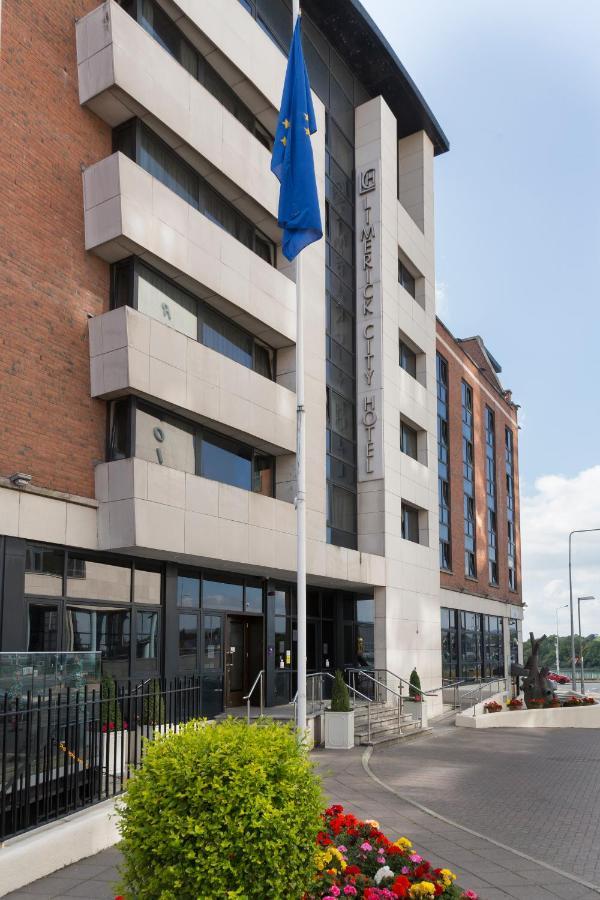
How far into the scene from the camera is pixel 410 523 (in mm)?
33594

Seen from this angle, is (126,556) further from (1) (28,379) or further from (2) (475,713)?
(2) (475,713)

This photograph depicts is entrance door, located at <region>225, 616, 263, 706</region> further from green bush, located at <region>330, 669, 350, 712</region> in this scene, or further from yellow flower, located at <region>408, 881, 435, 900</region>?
yellow flower, located at <region>408, 881, 435, 900</region>

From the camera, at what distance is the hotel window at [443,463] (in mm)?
41000

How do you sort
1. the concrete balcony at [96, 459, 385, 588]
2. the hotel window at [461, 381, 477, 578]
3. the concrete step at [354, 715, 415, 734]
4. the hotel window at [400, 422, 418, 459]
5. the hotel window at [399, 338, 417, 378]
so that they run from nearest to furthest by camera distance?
the concrete balcony at [96, 459, 385, 588] → the concrete step at [354, 715, 415, 734] → the hotel window at [400, 422, 418, 459] → the hotel window at [399, 338, 417, 378] → the hotel window at [461, 381, 477, 578]

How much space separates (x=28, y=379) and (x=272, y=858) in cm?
1226

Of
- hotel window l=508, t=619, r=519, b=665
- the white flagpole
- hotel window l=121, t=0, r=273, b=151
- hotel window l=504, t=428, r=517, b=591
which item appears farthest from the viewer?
hotel window l=504, t=428, r=517, b=591

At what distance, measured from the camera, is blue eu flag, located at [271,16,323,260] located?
1628 centimetres

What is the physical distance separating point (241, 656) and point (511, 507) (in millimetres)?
35728

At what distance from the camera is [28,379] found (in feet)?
53.9

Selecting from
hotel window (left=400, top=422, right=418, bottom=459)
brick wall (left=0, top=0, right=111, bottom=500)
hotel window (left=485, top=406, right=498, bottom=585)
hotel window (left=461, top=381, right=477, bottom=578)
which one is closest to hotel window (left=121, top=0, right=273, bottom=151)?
brick wall (left=0, top=0, right=111, bottom=500)

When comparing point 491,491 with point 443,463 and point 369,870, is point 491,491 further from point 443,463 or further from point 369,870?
point 369,870

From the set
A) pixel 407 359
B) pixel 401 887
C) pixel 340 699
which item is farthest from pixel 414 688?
pixel 401 887

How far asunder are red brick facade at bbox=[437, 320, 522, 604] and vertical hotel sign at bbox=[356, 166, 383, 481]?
37.4ft

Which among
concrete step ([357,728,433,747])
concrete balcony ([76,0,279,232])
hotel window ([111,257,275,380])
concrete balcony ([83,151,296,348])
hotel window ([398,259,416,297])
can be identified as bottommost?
concrete step ([357,728,433,747])
